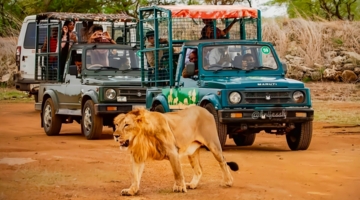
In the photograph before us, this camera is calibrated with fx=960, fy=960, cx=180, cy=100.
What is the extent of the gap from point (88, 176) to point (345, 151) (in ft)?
15.6

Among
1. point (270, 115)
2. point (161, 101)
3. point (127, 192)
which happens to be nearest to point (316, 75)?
point (161, 101)

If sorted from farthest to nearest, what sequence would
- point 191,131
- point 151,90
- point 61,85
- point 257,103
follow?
point 61,85 → point 151,90 → point 257,103 → point 191,131

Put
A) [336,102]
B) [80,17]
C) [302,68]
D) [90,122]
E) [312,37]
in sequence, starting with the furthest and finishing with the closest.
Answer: [312,37] < [302,68] < [336,102] < [80,17] < [90,122]

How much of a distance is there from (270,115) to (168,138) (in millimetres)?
4690

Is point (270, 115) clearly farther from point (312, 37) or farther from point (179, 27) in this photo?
point (312, 37)

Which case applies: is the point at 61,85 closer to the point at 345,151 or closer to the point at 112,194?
the point at 345,151

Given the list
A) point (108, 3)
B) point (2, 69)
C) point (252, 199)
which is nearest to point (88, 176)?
point (252, 199)

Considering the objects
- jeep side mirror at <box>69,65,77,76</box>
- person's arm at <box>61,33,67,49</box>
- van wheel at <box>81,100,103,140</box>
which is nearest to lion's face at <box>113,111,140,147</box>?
van wheel at <box>81,100,103,140</box>

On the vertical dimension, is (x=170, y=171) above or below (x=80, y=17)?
below

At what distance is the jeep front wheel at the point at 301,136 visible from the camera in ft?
49.2

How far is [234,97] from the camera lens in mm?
14648

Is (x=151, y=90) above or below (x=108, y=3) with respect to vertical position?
below

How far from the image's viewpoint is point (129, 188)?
10.3m

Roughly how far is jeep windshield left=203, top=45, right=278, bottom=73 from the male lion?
4.56m
